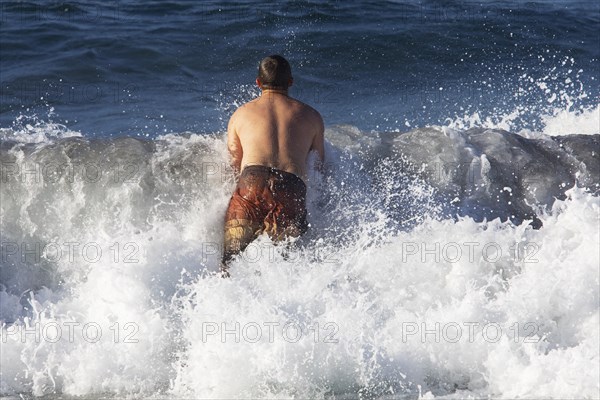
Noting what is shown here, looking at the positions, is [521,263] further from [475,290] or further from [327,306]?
[327,306]

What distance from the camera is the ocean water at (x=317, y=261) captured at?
191 inches

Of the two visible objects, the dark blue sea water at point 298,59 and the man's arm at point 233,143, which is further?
the dark blue sea water at point 298,59

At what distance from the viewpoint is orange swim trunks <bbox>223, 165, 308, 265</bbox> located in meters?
5.48

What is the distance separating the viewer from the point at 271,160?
18.5ft

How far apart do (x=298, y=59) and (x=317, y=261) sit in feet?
19.3

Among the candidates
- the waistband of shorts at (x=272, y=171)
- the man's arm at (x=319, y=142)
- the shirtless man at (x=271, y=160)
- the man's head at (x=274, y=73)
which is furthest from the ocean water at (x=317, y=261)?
the man's head at (x=274, y=73)

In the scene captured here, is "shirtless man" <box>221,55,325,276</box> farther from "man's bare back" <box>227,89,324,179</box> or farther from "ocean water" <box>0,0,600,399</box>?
"ocean water" <box>0,0,600,399</box>

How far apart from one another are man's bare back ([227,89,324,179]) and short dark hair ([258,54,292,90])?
50mm

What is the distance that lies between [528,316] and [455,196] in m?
1.52

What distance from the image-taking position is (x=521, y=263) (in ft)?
18.3
